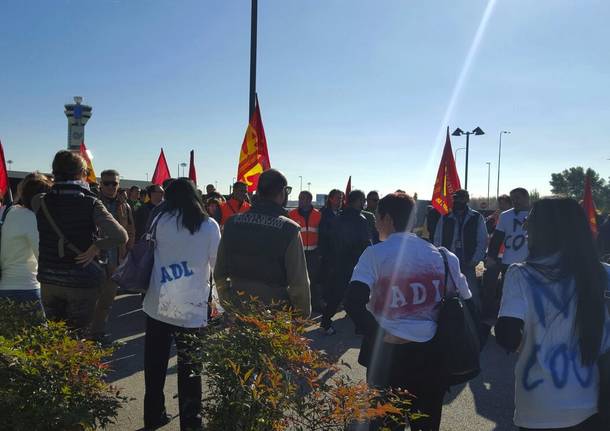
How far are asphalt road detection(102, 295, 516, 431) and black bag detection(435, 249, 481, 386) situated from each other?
73cm

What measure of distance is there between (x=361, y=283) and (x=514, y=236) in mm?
5143

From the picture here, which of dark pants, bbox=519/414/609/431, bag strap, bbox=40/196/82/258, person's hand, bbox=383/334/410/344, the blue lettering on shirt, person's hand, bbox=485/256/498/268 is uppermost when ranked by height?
bag strap, bbox=40/196/82/258

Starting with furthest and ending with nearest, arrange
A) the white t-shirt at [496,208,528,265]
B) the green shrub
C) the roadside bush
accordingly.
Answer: the white t-shirt at [496,208,528,265], the green shrub, the roadside bush

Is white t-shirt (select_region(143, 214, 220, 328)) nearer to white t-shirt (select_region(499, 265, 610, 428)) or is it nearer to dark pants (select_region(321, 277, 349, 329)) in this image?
white t-shirt (select_region(499, 265, 610, 428))

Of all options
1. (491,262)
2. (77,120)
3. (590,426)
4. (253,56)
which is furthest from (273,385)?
(77,120)

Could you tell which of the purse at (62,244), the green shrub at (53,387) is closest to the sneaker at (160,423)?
the purse at (62,244)

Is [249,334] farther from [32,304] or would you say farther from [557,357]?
[32,304]

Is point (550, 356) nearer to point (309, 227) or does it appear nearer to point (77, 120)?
point (309, 227)

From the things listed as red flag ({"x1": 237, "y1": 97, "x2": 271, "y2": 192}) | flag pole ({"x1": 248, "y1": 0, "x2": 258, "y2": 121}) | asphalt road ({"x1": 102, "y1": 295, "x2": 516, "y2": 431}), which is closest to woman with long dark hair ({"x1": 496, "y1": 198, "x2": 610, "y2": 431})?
asphalt road ({"x1": 102, "y1": 295, "x2": 516, "y2": 431})

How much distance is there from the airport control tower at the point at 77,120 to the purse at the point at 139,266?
11.0 meters

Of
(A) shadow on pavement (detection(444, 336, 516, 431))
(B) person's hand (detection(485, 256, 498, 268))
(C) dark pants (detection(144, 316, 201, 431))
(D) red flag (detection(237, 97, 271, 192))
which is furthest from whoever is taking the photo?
(D) red flag (detection(237, 97, 271, 192))

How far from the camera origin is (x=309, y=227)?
337 inches

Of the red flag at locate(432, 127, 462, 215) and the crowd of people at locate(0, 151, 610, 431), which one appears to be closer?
the crowd of people at locate(0, 151, 610, 431)

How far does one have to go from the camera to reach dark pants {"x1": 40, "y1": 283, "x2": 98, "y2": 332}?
3736mm
